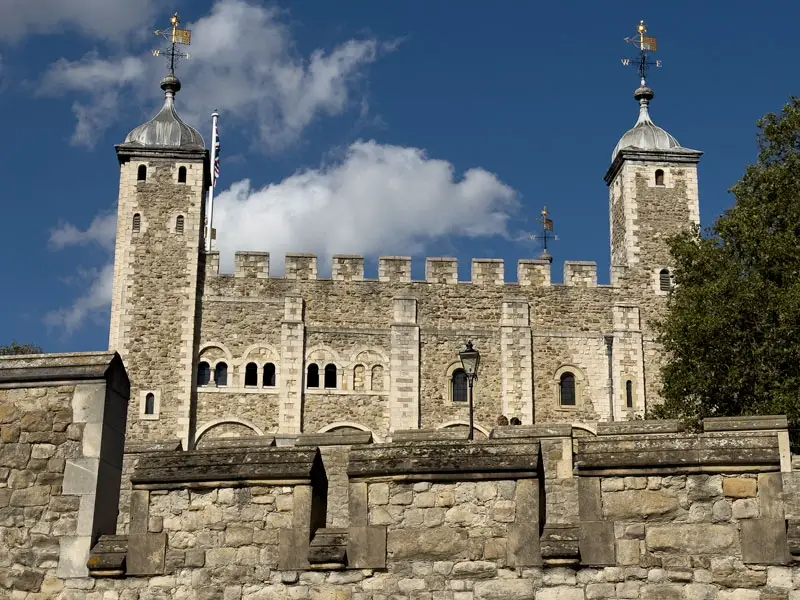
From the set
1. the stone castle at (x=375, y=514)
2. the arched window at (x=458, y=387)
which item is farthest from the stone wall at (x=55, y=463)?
the arched window at (x=458, y=387)

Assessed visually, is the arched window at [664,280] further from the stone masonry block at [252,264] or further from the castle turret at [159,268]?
the castle turret at [159,268]

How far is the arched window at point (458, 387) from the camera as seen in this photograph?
38.2m

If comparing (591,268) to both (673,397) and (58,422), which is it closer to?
(673,397)

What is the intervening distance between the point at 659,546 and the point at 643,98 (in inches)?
1517

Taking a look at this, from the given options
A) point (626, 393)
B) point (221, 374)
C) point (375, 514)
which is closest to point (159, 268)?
point (221, 374)

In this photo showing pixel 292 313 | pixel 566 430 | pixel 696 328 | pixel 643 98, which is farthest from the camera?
pixel 643 98

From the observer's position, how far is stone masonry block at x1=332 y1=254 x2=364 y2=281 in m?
38.9

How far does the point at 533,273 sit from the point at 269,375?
30.0 feet

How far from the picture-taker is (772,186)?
26.2 metres

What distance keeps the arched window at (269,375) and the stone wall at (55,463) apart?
28.8m

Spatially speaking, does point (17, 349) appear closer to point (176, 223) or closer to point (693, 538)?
point (176, 223)

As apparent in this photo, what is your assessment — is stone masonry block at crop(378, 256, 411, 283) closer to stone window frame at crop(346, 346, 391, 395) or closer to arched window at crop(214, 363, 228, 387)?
stone window frame at crop(346, 346, 391, 395)

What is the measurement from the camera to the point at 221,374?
37.7 m

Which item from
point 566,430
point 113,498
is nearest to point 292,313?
point 566,430
